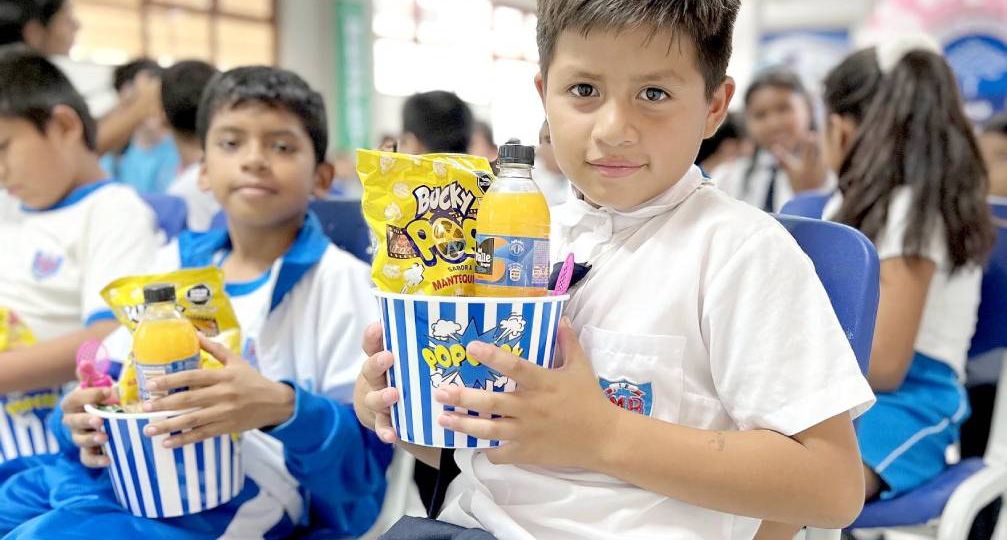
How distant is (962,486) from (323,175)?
1422mm

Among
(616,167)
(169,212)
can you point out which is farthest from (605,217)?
(169,212)

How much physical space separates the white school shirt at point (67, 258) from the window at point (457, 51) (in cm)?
817

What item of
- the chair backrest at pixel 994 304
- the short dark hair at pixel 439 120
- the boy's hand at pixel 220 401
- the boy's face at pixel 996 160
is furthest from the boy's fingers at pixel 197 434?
the boy's face at pixel 996 160

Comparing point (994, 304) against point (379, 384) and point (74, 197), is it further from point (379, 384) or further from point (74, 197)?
point (74, 197)

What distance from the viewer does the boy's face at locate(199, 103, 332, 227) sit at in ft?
4.74

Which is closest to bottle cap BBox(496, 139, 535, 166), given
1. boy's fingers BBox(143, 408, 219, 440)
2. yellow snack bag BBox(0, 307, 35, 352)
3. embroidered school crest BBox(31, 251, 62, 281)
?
boy's fingers BBox(143, 408, 219, 440)

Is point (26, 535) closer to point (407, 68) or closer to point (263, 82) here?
point (263, 82)

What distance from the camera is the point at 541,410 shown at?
78 centimetres

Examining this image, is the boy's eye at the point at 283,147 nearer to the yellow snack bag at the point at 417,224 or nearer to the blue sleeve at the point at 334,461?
the blue sleeve at the point at 334,461

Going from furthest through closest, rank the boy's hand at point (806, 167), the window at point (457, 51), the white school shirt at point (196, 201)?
the window at point (457, 51) → the boy's hand at point (806, 167) → the white school shirt at point (196, 201)

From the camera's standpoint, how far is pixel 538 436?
795mm

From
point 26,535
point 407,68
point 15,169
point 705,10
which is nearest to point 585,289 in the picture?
point 705,10

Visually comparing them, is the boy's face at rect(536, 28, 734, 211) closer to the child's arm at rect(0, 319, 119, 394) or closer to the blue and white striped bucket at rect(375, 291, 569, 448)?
the blue and white striped bucket at rect(375, 291, 569, 448)

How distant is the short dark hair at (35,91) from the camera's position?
65.6 inches
